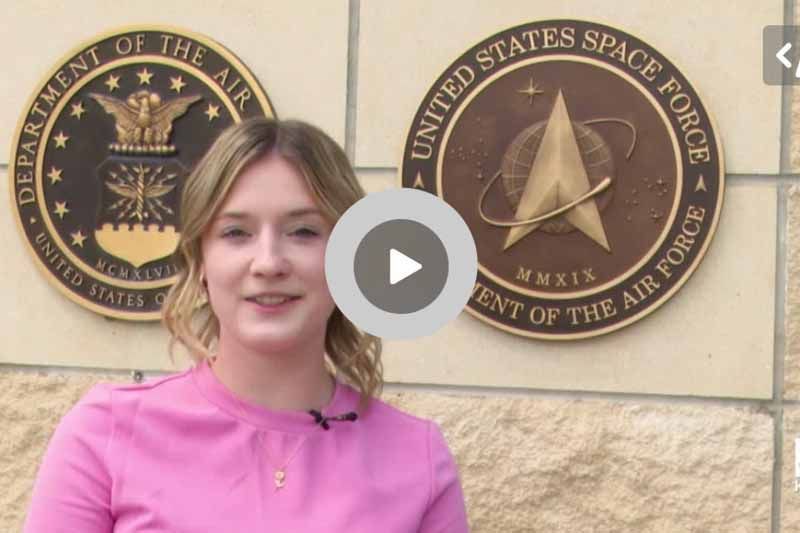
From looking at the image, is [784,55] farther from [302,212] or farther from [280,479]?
[280,479]

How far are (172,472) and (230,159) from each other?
0.48 meters

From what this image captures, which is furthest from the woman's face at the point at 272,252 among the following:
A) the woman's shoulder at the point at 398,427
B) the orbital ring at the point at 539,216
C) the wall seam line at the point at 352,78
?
the wall seam line at the point at 352,78

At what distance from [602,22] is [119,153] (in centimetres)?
145

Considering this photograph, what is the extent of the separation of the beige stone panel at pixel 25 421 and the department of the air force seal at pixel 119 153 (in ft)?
0.84

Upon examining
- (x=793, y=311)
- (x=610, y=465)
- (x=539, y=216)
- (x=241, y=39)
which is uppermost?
(x=241, y=39)

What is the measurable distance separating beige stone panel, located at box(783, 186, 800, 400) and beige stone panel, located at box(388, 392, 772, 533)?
109mm

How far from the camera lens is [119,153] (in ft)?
12.0

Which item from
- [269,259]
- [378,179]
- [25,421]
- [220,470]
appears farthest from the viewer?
[25,421]

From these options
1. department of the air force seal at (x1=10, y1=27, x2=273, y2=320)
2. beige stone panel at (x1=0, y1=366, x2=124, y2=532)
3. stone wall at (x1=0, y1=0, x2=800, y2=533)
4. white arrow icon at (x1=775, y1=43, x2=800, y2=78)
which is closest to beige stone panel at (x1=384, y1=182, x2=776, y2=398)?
stone wall at (x1=0, y1=0, x2=800, y2=533)

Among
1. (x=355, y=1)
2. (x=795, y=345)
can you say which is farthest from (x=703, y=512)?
(x=355, y=1)

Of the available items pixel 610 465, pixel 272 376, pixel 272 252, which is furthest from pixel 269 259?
pixel 610 465

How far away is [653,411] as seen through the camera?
335 centimetres

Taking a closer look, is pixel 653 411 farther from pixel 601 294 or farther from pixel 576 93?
pixel 576 93
